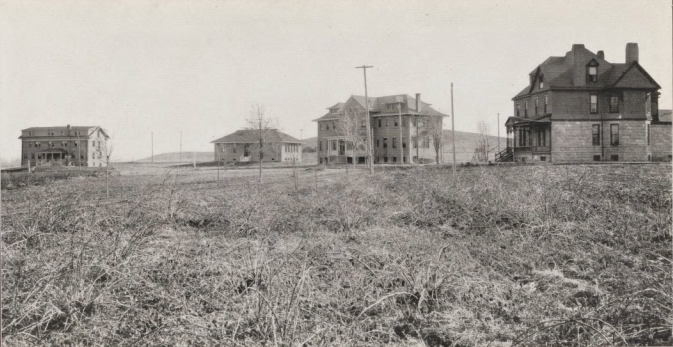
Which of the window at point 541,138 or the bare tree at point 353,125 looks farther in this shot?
the bare tree at point 353,125

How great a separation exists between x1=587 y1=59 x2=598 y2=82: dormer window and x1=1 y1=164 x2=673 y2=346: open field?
29.5m

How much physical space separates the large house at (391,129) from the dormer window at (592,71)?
21.7m

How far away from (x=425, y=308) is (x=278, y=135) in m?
61.3

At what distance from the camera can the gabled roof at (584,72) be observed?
34.3 metres

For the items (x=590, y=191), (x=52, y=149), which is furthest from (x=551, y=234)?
(x=52, y=149)

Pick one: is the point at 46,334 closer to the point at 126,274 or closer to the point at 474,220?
the point at 126,274

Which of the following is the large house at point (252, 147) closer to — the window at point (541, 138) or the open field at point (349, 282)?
the window at point (541, 138)

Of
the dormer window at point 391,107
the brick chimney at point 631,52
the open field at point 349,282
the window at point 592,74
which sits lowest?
the open field at point 349,282

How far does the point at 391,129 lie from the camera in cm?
5856

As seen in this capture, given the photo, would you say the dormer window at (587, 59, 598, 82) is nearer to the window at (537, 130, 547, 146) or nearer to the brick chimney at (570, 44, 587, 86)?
the brick chimney at (570, 44, 587, 86)

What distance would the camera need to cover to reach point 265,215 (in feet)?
34.1

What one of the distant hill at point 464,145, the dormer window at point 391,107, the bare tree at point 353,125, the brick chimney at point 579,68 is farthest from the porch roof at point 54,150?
the brick chimney at point 579,68

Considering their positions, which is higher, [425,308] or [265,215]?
[265,215]

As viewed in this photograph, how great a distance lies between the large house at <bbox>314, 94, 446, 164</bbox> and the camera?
187ft
